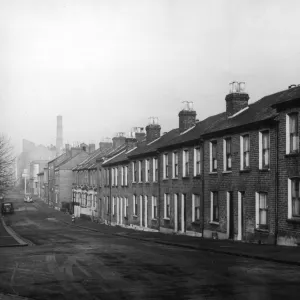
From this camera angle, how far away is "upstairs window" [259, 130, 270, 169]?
87.5ft

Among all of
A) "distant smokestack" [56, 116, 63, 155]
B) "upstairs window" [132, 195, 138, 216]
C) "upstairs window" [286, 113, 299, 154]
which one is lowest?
"upstairs window" [132, 195, 138, 216]

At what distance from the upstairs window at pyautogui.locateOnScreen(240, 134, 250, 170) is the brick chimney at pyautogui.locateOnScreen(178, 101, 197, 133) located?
14.5 m

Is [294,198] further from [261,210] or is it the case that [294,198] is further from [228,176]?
[228,176]

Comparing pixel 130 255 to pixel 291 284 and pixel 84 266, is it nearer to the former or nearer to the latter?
pixel 84 266

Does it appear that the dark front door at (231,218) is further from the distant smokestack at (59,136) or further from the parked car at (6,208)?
the distant smokestack at (59,136)

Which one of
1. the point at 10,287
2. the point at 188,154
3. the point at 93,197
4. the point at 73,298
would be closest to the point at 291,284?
the point at 73,298

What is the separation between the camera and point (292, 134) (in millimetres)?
24531

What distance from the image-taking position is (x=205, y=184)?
34062 millimetres

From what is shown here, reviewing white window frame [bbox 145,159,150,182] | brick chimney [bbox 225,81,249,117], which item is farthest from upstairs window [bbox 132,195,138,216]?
brick chimney [bbox 225,81,249,117]

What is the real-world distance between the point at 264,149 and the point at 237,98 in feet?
24.0

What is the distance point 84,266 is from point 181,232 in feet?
66.1

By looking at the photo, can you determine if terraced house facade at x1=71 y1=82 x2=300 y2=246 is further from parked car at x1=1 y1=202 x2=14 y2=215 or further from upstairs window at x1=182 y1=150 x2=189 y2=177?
parked car at x1=1 y1=202 x2=14 y2=215

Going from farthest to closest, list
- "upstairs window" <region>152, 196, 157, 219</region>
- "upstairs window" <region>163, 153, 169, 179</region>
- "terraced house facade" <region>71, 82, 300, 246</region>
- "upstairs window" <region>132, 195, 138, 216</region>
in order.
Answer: "upstairs window" <region>132, 195, 138, 216</region>
"upstairs window" <region>152, 196, 157, 219</region>
"upstairs window" <region>163, 153, 169, 179</region>
"terraced house facade" <region>71, 82, 300, 246</region>

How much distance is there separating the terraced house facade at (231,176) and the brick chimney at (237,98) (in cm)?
7
